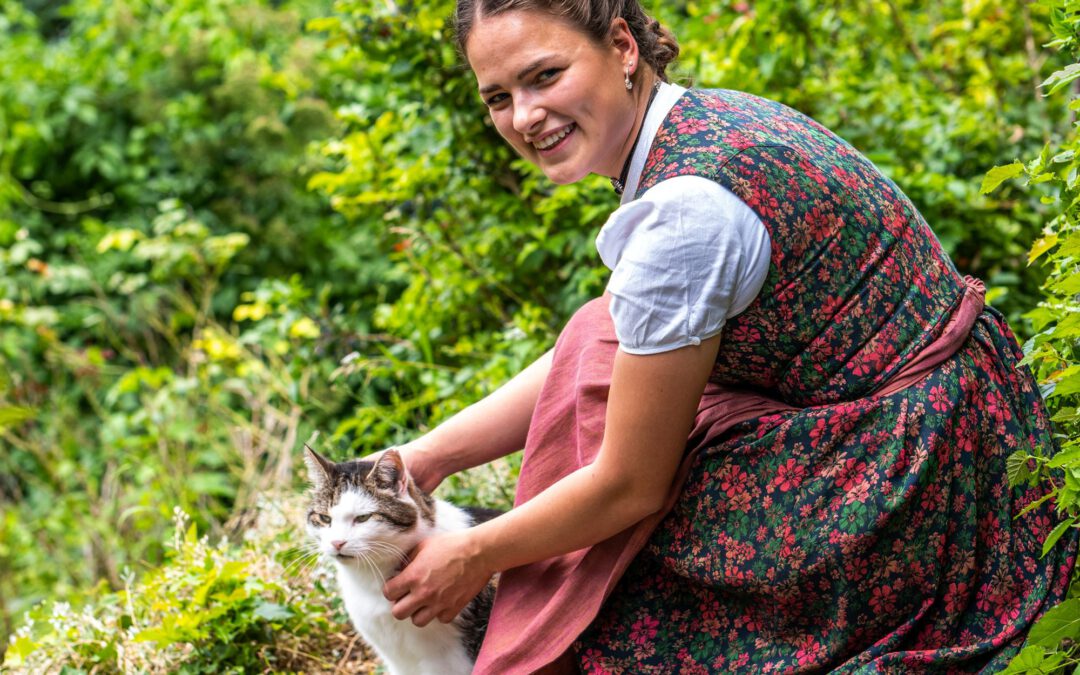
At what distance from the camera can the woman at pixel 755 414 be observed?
5.38 ft

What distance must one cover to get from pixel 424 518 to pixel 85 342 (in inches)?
147

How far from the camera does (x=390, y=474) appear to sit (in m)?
2.20

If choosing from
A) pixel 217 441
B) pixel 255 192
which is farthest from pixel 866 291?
pixel 255 192

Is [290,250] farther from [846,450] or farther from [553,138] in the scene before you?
[846,450]

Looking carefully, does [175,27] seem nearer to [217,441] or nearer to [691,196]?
[217,441]

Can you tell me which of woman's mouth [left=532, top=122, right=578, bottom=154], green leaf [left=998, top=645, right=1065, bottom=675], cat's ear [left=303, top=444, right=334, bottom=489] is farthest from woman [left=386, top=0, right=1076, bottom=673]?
cat's ear [left=303, top=444, right=334, bottom=489]

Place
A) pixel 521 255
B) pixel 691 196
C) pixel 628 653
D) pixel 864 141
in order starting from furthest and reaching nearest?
pixel 864 141 → pixel 521 255 → pixel 628 653 → pixel 691 196

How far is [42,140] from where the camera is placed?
5457 millimetres

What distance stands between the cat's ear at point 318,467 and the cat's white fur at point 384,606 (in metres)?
0.08

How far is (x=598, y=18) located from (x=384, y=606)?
1.20 metres

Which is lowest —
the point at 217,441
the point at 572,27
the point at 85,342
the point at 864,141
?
the point at 217,441

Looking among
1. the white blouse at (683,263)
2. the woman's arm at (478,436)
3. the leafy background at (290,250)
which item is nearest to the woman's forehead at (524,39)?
the white blouse at (683,263)

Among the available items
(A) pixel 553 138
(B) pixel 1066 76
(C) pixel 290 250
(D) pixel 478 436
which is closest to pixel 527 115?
(A) pixel 553 138

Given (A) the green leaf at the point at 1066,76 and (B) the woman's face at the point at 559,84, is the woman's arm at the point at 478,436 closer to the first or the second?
(B) the woman's face at the point at 559,84
